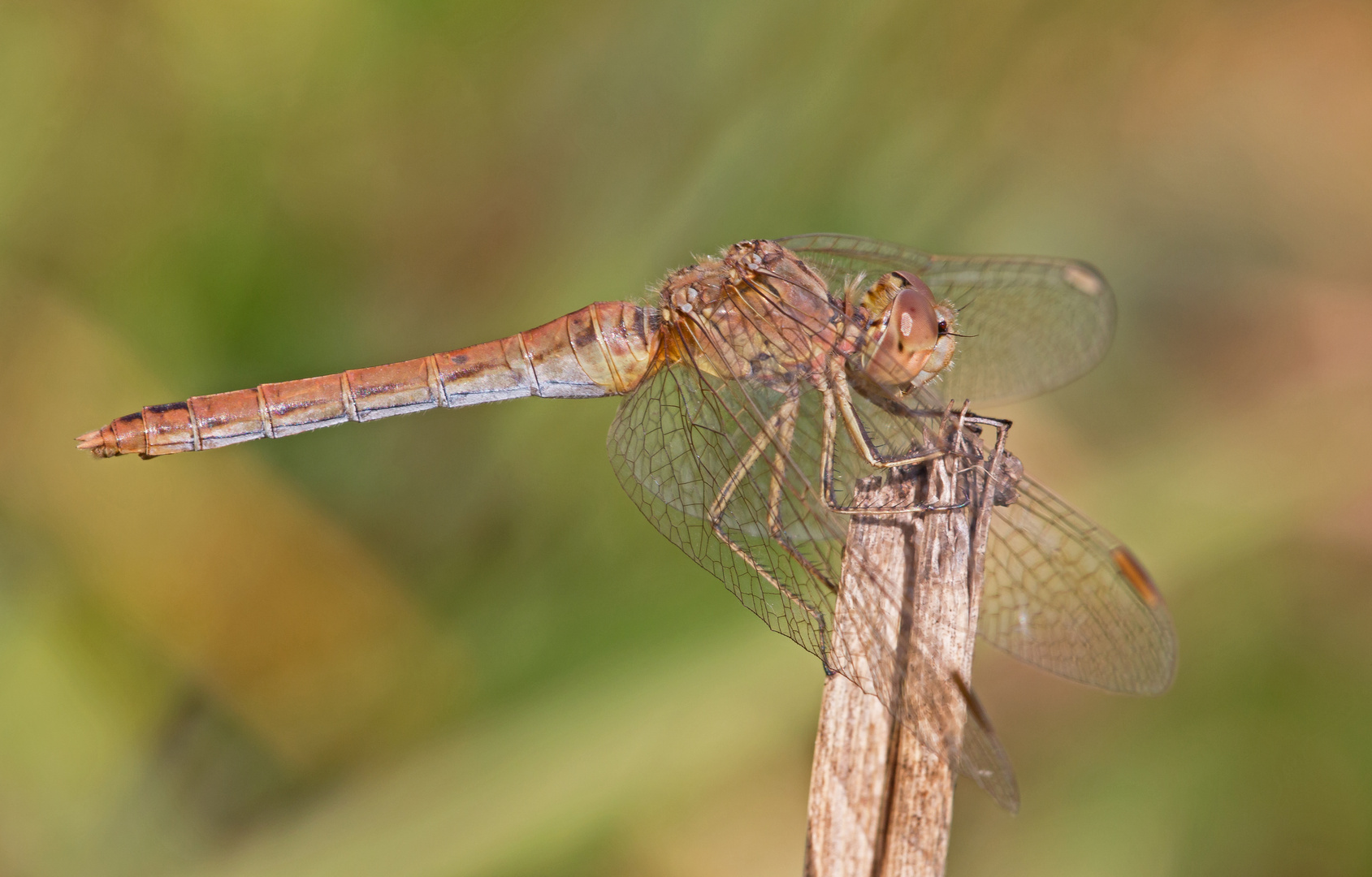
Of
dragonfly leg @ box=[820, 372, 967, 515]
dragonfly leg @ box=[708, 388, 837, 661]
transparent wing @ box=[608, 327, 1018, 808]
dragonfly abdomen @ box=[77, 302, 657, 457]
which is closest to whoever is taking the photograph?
transparent wing @ box=[608, 327, 1018, 808]

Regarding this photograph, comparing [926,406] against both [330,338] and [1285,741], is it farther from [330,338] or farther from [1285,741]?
[330,338]

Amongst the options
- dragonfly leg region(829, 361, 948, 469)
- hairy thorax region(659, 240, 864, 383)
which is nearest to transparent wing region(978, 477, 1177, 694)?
dragonfly leg region(829, 361, 948, 469)

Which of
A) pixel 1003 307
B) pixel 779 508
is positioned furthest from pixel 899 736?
pixel 1003 307

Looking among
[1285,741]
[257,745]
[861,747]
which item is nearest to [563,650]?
[257,745]

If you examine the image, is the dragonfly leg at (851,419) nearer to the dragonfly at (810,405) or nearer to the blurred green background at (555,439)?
the dragonfly at (810,405)

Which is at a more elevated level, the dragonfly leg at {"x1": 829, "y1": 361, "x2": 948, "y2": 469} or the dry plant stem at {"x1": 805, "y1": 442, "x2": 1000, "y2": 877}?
the dragonfly leg at {"x1": 829, "y1": 361, "x2": 948, "y2": 469}

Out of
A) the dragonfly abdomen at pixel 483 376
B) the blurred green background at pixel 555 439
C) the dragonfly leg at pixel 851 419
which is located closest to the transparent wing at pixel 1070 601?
the dragonfly leg at pixel 851 419

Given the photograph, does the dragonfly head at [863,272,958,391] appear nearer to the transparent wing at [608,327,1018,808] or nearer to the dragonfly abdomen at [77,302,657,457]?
the transparent wing at [608,327,1018,808]
